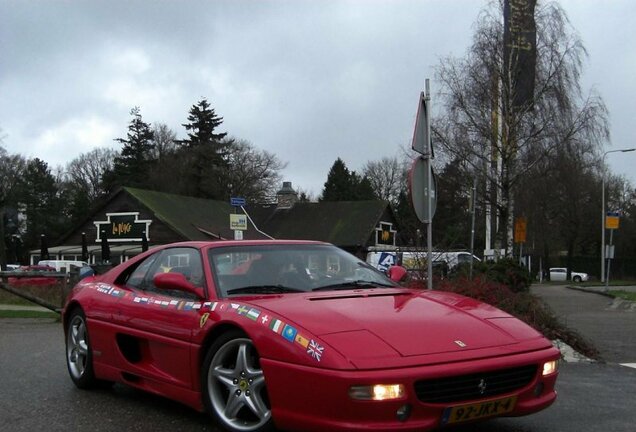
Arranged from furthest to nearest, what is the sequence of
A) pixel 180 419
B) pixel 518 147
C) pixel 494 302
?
1. pixel 518 147
2. pixel 494 302
3. pixel 180 419

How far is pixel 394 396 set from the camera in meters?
3.48

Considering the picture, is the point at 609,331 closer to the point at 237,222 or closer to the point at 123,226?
the point at 237,222

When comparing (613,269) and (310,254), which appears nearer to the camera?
(310,254)

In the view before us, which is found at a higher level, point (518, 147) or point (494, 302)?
point (518, 147)

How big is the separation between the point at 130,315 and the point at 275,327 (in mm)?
1748

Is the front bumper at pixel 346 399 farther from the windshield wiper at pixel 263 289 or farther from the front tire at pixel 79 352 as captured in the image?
the front tire at pixel 79 352

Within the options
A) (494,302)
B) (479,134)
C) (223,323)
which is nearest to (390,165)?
(479,134)

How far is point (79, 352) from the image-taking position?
6020mm

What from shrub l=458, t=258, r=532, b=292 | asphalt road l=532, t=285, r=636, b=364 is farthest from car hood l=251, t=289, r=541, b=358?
shrub l=458, t=258, r=532, b=292

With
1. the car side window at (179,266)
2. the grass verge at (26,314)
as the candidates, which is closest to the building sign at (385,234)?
the grass verge at (26,314)

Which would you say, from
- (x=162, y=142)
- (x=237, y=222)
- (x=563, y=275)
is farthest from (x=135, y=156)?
(x=237, y=222)

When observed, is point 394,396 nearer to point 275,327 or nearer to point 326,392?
point 326,392

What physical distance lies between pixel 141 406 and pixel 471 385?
2735 millimetres

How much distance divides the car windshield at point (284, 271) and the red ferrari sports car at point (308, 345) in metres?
0.01
